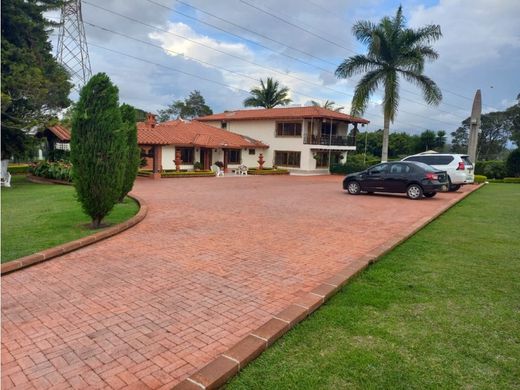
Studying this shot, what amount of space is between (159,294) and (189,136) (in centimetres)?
2739

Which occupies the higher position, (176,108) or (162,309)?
(176,108)

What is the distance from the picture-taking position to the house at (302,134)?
33750 millimetres

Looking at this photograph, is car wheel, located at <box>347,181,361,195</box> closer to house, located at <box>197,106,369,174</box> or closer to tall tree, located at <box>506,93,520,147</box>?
house, located at <box>197,106,369,174</box>

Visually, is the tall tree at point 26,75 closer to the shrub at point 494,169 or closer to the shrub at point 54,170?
the shrub at point 54,170

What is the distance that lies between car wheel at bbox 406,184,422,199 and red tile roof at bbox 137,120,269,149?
16.5m

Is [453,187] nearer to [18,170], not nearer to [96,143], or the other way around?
[96,143]

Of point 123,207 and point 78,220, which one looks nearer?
point 78,220

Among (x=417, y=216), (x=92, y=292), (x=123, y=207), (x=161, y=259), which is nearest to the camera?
(x=92, y=292)

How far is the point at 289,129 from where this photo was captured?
35.0 meters

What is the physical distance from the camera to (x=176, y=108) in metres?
59.8

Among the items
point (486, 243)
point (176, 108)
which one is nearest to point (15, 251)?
point (486, 243)

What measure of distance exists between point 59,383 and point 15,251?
424 cm

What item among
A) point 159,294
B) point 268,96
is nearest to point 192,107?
point 268,96

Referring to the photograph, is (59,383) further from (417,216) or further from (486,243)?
(417,216)
